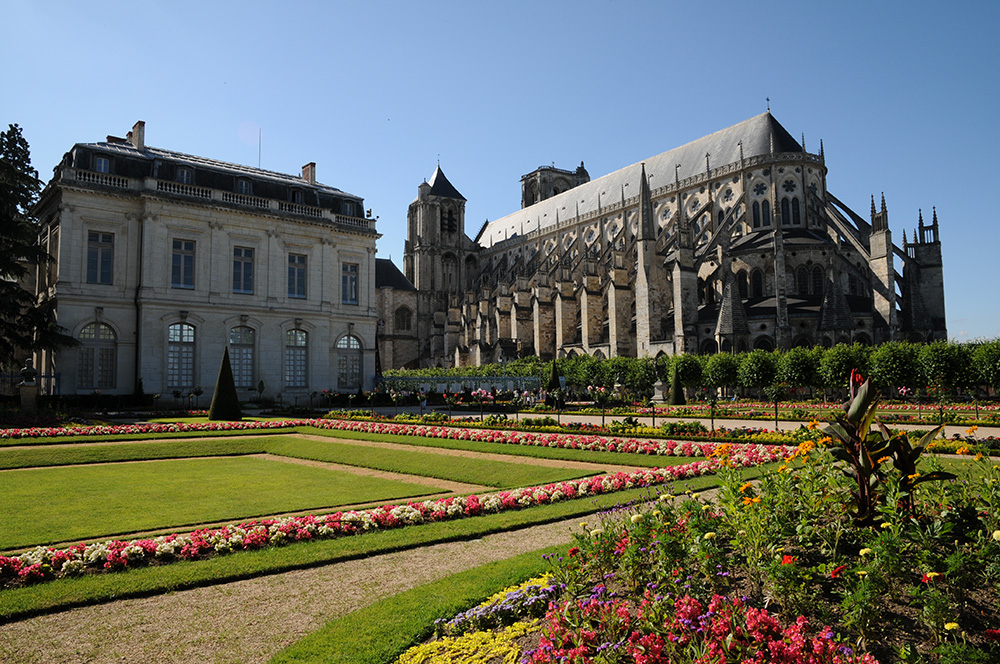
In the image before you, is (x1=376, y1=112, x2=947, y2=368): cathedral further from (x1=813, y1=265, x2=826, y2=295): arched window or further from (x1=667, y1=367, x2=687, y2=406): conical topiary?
(x1=667, y1=367, x2=687, y2=406): conical topiary

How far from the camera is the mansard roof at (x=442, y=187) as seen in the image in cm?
7406

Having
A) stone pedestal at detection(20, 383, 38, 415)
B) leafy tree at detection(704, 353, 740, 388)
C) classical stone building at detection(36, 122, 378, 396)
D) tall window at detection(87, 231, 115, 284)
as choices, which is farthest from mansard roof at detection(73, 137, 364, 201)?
leafy tree at detection(704, 353, 740, 388)

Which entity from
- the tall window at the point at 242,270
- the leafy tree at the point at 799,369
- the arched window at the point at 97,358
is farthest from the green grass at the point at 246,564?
the tall window at the point at 242,270

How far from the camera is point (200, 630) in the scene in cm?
456

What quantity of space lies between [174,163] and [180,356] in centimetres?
967

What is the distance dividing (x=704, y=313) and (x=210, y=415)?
31.1 meters

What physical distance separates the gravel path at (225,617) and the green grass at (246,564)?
0.14 m

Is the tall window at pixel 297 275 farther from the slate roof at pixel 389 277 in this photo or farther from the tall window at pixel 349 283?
the slate roof at pixel 389 277

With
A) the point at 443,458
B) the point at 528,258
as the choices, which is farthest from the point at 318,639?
the point at 528,258

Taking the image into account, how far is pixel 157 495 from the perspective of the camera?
9539mm

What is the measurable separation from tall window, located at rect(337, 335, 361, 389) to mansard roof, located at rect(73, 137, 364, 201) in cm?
873

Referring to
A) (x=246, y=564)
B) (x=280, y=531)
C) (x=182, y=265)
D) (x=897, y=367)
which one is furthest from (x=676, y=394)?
(x=246, y=564)

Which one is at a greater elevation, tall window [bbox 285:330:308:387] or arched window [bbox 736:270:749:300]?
arched window [bbox 736:270:749:300]

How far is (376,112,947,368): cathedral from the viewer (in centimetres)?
3850
